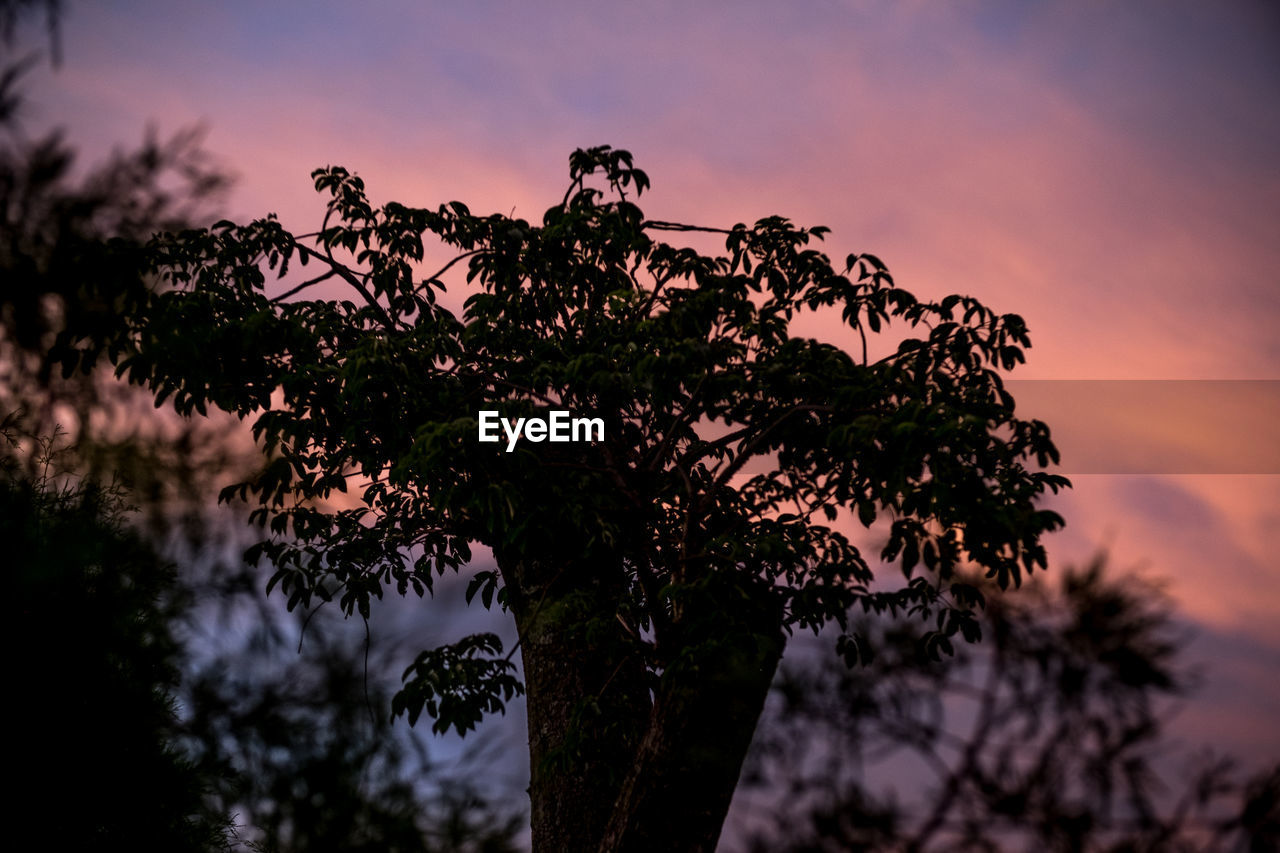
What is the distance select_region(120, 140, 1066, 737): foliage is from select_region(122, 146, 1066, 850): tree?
0.08 feet

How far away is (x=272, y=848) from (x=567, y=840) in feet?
8.60

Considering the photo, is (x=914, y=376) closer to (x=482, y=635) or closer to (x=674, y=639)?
(x=674, y=639)

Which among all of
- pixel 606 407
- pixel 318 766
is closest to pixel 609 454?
pixel 606 407

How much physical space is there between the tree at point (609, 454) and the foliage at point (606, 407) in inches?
0.9

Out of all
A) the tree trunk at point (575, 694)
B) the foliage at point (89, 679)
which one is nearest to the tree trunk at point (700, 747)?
the tree trunk at point (575, 694)

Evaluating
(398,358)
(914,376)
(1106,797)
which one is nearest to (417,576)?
(398,358)

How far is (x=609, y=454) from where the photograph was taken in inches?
283

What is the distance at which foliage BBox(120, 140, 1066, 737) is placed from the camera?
5.76 metres

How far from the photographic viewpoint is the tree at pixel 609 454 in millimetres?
5816

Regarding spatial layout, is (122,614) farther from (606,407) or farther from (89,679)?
(606,407)

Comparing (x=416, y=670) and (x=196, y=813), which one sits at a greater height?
(x=416, y=670)

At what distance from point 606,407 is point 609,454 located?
33cm

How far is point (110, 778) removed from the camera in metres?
5.79

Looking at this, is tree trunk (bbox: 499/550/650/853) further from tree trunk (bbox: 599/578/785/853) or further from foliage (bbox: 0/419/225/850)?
foliage (bbox: 0/419/225/850)
